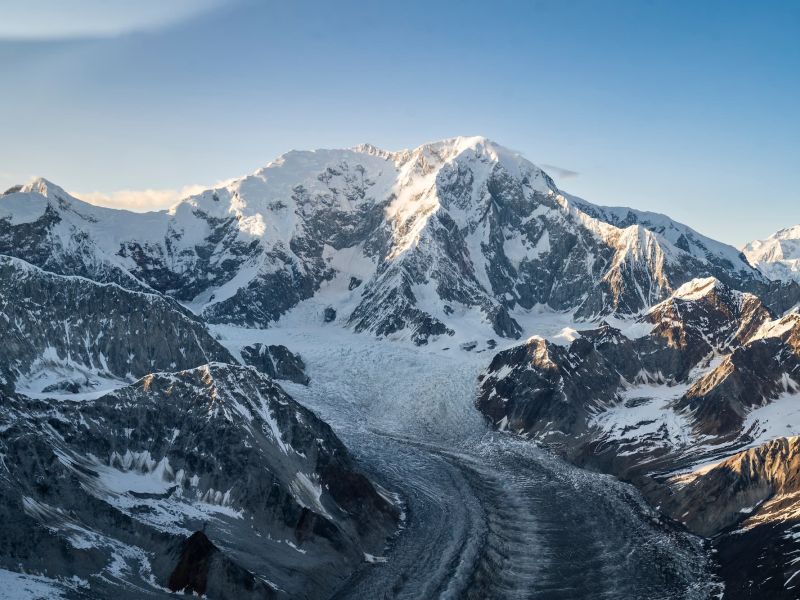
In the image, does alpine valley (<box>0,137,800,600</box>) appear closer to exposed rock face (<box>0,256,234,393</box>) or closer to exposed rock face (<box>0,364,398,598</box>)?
exposed rock face (<box>0,364,398,598</box>)

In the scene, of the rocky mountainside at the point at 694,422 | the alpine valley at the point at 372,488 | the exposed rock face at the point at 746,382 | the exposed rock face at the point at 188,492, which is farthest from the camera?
the exposed rock face at the point at 746,382

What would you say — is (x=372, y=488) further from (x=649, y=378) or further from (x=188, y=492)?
(x=649, y=378)

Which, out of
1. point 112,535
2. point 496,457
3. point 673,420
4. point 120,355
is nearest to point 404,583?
point 112,535

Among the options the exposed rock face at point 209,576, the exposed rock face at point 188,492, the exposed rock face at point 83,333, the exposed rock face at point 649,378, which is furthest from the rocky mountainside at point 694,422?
the exposed rock face at point 83,333

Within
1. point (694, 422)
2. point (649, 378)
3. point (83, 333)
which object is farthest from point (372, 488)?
point (649, 378)

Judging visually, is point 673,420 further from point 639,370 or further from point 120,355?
point 120,355

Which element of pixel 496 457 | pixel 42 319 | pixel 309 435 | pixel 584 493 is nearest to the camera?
pixel 309 435

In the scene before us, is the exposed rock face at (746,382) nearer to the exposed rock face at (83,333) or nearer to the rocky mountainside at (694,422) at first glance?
the rocky mountainside at (694,422)
